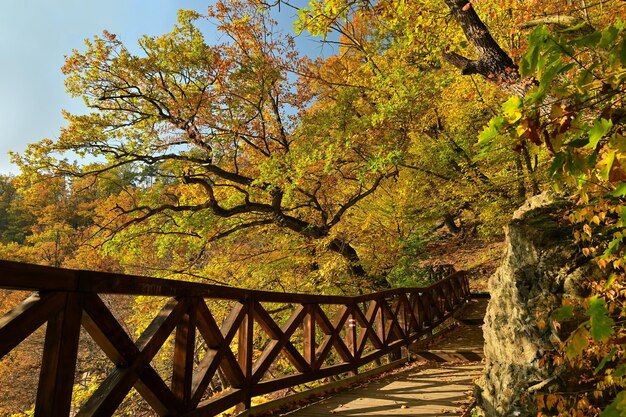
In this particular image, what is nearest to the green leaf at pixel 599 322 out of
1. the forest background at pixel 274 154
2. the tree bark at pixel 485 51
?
the tree bark at pixel 485 51

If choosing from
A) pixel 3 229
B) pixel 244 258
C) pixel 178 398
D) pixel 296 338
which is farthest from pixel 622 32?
pixel 3 229

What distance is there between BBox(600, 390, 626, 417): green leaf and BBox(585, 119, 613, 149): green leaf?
0.73 meters

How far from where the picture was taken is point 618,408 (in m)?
1.12

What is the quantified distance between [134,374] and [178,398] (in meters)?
0.57

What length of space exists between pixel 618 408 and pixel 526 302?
279 centimetres

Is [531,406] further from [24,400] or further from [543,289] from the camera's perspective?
[24,400]

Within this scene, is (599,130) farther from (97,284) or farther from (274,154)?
(274,154)

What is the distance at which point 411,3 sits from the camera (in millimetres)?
6383

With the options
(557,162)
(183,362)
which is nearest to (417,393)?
(183,362)

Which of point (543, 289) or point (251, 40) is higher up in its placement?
point (251, 40)

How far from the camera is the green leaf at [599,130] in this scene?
3.40 ft

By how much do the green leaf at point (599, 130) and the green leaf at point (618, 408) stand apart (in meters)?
0.73

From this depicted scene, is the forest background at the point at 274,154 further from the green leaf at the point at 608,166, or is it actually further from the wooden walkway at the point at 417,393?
the green leaf at the point at 608,166

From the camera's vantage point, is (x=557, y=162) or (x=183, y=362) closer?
(x=557, y=162)
